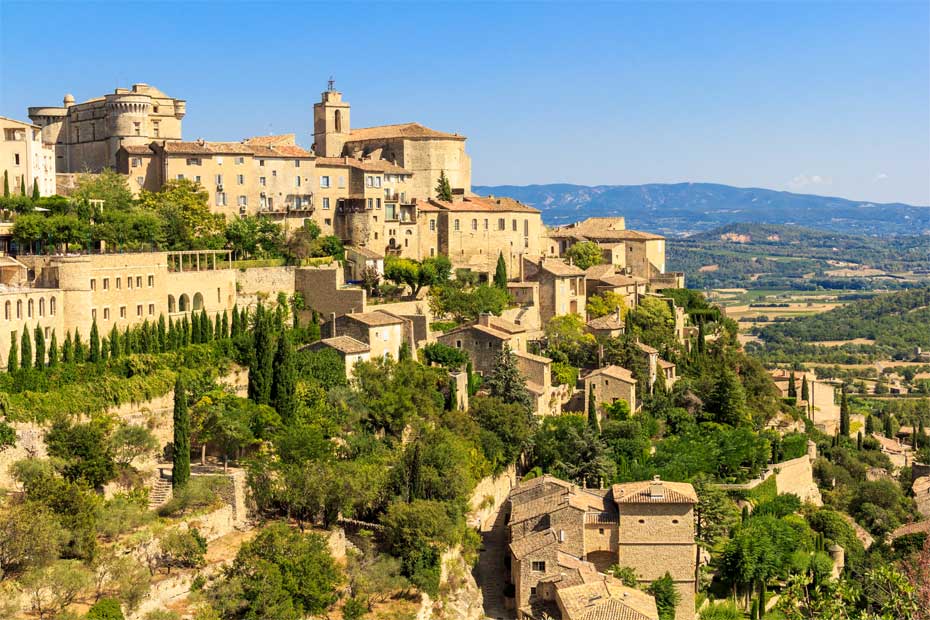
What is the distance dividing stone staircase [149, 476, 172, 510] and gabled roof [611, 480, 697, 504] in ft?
49.3

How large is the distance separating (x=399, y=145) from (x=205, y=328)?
85.2ft

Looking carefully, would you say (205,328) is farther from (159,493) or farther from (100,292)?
(159,493)

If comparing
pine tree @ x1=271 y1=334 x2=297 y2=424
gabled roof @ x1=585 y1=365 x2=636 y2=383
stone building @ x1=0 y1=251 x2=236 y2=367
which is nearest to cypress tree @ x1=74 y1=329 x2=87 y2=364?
stone building @ x1=0 y1=251 x2=236 y2=367

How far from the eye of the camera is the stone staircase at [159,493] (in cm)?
3394

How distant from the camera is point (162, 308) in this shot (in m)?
43.3

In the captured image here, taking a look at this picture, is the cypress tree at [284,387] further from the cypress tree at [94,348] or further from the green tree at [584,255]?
the green tree at [584,255]

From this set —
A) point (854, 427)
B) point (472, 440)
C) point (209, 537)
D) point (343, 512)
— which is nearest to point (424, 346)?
point (472, 440)

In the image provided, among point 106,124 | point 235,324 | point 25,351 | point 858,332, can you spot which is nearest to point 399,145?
point 106,124

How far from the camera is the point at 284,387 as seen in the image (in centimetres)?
4028

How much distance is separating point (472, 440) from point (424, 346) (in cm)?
742

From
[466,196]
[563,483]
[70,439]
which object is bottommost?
[563,483]

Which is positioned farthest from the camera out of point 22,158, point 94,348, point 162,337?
point 22,158

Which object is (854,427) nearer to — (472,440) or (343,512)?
(472,440)

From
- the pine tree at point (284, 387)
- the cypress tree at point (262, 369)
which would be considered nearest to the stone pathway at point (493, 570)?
the pine tree at point (284, 387)
